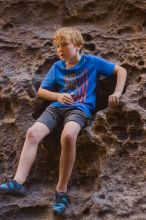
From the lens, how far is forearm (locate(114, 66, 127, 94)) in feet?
9.84

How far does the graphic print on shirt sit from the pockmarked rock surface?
173 millimetres

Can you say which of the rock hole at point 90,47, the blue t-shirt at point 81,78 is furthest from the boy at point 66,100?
the rock hole at point 90,47

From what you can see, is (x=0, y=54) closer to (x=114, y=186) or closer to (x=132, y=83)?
(x=132, y=83)

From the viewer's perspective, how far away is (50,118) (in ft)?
9.48

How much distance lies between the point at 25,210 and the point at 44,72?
0.99m

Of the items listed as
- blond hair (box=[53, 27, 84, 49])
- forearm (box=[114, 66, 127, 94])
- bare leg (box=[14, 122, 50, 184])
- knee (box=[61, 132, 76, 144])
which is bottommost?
bare leg (box=[14, 122, 50, 184])

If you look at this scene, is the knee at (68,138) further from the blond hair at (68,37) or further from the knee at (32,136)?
the blond hair at (68,37)

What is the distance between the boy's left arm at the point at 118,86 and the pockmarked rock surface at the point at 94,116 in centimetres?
5

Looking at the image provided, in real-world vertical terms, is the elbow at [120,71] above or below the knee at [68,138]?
above

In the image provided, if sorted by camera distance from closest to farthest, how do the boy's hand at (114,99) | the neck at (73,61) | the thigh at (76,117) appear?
the thigh at (76,117) → the boy's hand at (114,99) → the neck at (73,61)

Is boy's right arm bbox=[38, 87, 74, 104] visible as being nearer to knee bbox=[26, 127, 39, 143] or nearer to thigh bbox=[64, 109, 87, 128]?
thigh bbox=[64, 109, 87, 128]

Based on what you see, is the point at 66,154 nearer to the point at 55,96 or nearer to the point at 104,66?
the point at 55,96

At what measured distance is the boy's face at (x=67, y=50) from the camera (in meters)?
2.99

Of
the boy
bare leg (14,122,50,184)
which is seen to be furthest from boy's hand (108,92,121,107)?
bare leg (14,122,50,184)
